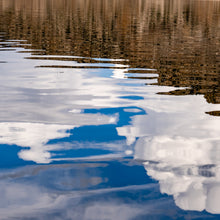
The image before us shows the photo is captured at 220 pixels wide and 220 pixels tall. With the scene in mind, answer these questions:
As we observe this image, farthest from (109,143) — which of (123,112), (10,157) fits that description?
(123,112)

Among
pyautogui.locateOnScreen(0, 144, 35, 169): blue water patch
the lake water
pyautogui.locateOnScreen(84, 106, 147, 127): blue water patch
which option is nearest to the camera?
the lake water

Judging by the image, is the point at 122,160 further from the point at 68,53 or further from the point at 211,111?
the point at 68,53

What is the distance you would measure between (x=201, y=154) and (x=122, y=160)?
4.90ft

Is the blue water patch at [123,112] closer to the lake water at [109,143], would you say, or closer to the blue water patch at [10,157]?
the lake water at [109,143]

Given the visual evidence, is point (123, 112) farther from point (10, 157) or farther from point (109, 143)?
point (10, 157)

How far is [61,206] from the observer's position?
595 centimetres

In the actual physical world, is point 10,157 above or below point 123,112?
below

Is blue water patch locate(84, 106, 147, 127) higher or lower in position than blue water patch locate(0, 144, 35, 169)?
higher

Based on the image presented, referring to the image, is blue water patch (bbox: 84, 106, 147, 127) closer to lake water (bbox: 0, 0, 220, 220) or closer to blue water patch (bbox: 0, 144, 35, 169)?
lake water (bbox: 0, 0, 220, 220)

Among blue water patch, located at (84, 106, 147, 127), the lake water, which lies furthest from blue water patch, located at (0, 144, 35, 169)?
blue water patch, located at (84, 106, 147, 127)

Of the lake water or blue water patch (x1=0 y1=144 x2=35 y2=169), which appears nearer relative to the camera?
the lake water

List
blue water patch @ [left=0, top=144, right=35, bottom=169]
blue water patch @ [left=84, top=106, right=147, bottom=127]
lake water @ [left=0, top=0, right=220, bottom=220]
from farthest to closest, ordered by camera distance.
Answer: blue water patch @ [left=84, top=106, right=147, bottom=127], blue water patch @ [left=0, top=144, right=35, bottom=169], lake water @ [left=0, top=0, right=220, bottom=220]

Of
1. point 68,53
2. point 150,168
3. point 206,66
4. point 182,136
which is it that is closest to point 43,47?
point 68,53

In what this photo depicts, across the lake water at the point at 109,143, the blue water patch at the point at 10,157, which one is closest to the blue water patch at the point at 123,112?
the lake water at the point at 109,143
